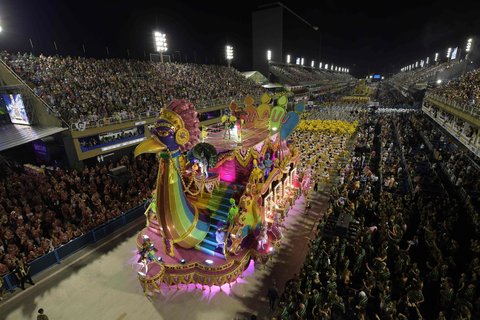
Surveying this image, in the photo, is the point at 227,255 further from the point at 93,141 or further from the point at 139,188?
the point at 93,141

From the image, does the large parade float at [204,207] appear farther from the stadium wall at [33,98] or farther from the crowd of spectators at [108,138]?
the stadium wall at [33,98]

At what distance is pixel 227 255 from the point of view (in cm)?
881

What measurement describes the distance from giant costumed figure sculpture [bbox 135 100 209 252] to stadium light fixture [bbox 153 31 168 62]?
26.8 m

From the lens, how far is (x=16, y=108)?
55.7ft

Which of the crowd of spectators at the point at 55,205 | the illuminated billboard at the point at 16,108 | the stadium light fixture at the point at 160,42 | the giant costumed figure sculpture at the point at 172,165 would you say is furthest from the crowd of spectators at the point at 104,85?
the giant costumed figure sculpture at the point at 172,165

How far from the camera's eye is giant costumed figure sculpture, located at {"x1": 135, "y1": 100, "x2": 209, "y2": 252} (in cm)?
762

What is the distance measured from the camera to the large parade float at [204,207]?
316 inches

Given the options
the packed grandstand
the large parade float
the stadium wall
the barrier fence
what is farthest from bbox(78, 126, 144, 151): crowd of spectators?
the large parade float

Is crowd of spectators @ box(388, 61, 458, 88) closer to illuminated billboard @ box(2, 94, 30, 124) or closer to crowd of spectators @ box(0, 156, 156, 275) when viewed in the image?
crowd of spectators @ box(0, 156, 156, 275)

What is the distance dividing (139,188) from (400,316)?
1300cm

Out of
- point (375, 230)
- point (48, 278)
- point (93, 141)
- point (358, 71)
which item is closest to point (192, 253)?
point (48, 278)

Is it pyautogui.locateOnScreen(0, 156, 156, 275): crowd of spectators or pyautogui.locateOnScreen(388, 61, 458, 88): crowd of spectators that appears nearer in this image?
pyautogui.locateOnScreen(0, 156, 156, 275): crowd of spectators

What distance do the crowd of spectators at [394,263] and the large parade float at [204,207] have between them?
211 cm

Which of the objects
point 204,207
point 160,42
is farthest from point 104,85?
point 204,207
